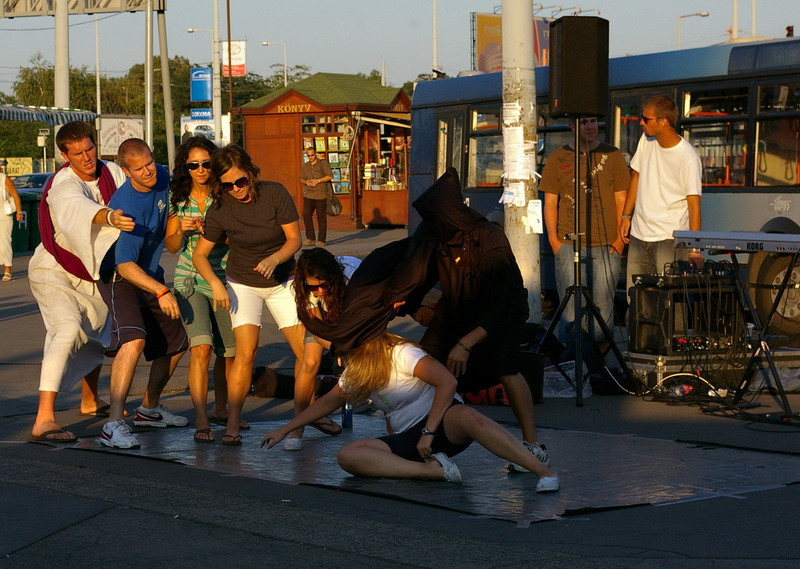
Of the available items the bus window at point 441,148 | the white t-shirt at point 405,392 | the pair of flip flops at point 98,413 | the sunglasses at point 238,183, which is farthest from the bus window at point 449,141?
the white t-shirt at point 405,392

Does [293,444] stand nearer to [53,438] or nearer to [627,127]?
[53,438]

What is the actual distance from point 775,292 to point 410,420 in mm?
6268

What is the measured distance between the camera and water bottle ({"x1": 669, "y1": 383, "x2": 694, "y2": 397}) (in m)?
9.06

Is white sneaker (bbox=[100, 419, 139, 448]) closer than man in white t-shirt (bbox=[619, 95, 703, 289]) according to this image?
Yes

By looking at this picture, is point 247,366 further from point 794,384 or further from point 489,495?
point 794,384

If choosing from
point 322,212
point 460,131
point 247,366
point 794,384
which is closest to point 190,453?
point 247,366

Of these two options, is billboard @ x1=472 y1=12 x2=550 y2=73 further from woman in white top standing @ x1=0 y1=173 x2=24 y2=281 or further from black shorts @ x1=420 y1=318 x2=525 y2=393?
black shorts @ x1=420 y1=318 x2=525 y2=393

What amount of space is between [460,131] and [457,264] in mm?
10473

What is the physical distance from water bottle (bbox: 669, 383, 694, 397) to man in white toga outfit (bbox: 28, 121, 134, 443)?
157 inches

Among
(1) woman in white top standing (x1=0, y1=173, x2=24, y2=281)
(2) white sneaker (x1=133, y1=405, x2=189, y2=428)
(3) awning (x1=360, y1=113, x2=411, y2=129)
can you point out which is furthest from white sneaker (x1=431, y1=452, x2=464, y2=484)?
(3) awning (x1=360, y1=113, x2=411, y2=129)

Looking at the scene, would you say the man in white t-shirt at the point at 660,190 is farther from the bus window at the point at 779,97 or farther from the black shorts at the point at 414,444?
the black shorts at the point at 414,444

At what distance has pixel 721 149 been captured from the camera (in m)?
13.2

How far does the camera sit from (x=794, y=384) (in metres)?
9.35

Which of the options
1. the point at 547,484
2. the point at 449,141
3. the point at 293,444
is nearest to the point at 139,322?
the point at 293,444
